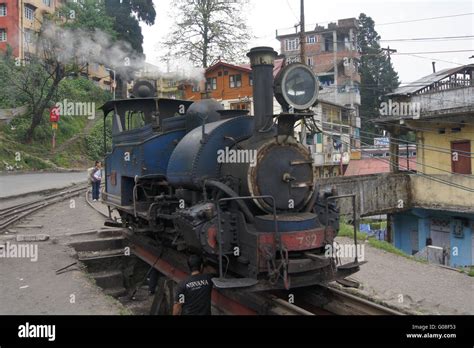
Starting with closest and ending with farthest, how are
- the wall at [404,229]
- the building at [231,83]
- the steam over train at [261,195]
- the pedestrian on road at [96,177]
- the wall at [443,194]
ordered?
the steam over train at [261,195] < the pedestrian on road at [96,177] < the wall at [443,194] < the wall at [404,229] < the building at [231,83]

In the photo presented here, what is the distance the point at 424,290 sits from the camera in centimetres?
805

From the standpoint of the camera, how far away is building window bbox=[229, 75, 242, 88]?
91.7 ft

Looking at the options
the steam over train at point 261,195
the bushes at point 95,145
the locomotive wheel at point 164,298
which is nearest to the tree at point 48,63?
the bushes at point 95,145

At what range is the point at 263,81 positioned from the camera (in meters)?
5.75

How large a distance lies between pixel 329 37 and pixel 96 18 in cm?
2717

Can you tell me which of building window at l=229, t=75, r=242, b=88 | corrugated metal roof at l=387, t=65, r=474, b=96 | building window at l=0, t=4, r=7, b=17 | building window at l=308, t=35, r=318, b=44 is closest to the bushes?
building window at l=229, t=75, r=242, b=88

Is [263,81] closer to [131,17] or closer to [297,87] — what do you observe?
[297,87]

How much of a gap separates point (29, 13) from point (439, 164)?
123ft

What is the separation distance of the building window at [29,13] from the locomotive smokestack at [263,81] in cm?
3986

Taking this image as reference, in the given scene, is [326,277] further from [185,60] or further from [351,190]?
[185,60]

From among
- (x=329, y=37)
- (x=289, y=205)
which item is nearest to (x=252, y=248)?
(x=289, y=205)

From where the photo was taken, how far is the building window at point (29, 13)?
38.2m

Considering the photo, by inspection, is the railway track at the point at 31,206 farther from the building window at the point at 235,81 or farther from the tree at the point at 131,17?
the tree at the point at 131,17

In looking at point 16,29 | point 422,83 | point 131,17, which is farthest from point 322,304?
point 16,29
